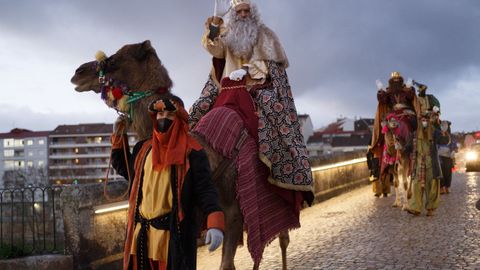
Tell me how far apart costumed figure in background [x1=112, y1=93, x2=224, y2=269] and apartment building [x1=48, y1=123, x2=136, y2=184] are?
150 m

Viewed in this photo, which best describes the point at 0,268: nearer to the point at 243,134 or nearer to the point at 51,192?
the point at 51,192

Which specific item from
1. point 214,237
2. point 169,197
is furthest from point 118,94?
point 214,237

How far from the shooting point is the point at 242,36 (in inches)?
232

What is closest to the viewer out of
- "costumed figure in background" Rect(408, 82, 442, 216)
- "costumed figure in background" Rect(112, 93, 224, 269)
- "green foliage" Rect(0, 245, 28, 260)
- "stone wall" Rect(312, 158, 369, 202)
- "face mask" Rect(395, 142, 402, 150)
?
"costumed figure in background" Rect(112, 93, 224, 269)

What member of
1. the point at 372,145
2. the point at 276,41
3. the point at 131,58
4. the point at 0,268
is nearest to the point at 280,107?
the point at 276,41

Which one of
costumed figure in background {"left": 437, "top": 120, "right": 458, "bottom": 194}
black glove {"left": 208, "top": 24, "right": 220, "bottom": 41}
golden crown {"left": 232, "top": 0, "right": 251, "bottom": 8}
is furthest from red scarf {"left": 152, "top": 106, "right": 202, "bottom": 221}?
costumed figure in background {"left": 437, "top": 120, "right": 458, "bottom": 194}

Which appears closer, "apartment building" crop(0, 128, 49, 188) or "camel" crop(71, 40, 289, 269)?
"camel" crop(71, 40, 289, 269)

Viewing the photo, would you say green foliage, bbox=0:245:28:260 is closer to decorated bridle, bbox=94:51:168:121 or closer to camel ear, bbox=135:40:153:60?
decorated bridle, bbox=94:51:168:121

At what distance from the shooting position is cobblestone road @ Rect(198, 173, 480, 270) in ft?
23.0

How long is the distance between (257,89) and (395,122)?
6452mm

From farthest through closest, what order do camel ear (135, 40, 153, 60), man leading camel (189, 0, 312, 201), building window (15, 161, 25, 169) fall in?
building window (15, 161, 25, 169)
man leading camel (189, 0, 312, 201)
camel ear (135, 40, 153, 60)

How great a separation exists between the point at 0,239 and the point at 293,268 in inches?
181

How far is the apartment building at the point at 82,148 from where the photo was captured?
151 m

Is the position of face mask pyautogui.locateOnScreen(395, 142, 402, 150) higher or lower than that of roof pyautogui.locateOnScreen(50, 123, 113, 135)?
lower
